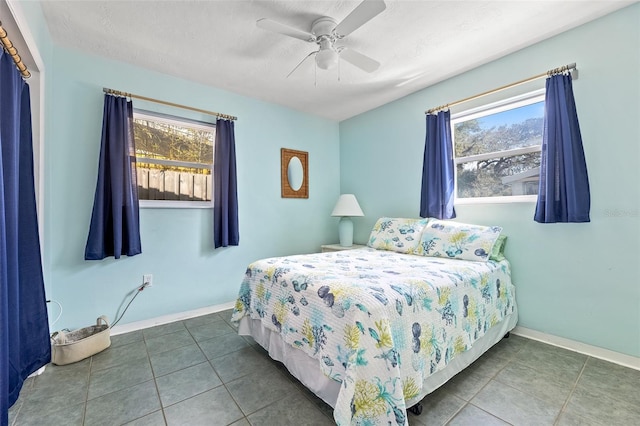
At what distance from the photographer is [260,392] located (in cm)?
162

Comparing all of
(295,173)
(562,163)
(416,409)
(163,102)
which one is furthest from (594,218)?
(163,102)

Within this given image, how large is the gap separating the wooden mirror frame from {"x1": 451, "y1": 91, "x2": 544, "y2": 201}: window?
189 cm

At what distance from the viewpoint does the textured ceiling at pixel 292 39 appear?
73.0 inches

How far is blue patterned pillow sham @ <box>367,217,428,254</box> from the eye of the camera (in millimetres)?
2803

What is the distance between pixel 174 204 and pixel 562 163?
3415mm

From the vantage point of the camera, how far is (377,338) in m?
1.22

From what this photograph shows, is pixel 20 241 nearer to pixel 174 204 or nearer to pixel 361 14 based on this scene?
pixel 174 204

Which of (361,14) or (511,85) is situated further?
(511,85)

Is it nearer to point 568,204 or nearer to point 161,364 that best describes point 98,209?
point 161,364

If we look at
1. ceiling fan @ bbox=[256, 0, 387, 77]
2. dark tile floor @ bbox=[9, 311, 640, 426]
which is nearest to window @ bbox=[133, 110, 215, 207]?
dark tile floor @ bbox=[9, 311, 640, 426]

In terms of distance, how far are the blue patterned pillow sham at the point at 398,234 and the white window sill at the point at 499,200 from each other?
1.34 ft

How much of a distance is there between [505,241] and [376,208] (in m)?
1.55

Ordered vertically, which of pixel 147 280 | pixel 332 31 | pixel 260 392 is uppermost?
pixel 332 31

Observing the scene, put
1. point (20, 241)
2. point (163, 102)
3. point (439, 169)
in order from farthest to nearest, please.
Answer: point (439, 169) < point (163, 102) < point (20, 241)
